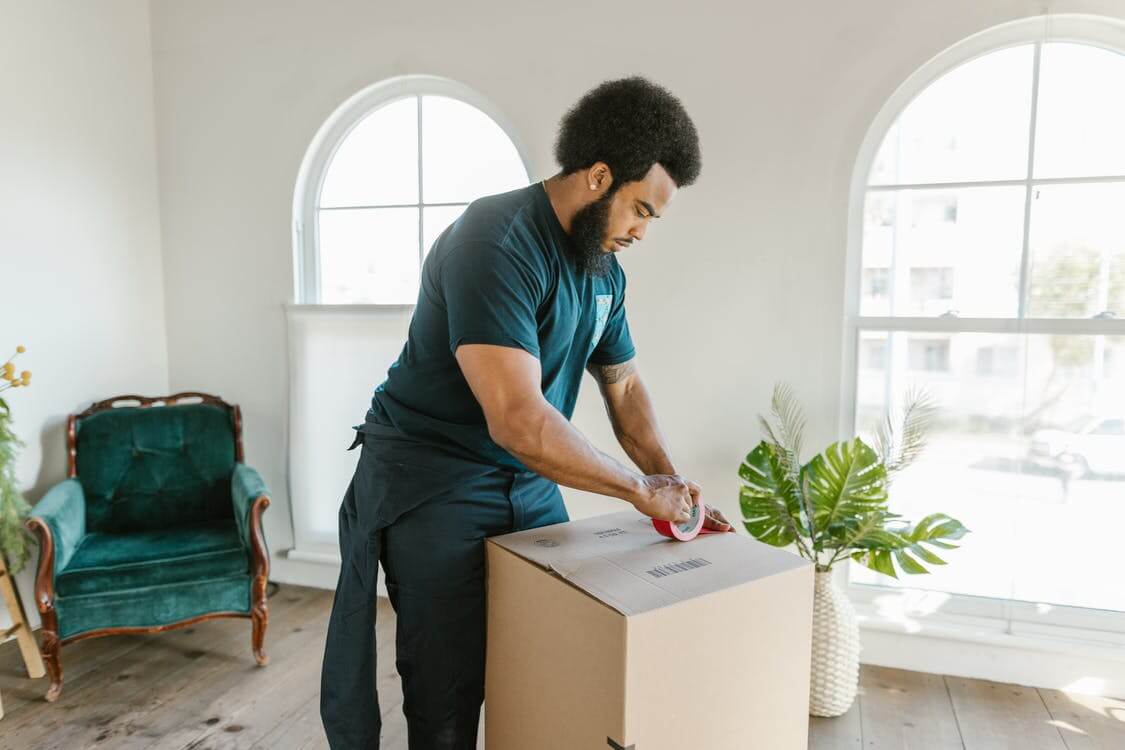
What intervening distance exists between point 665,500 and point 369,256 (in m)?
2.10

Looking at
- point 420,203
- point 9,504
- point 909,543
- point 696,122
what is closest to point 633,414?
point 909,543

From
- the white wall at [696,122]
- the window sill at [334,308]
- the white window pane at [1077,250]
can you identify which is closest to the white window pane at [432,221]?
the window sill at [334,308]

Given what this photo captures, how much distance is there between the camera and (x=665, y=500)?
1229mm

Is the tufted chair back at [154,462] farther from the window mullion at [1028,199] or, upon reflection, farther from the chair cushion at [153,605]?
the window mullion at [1028,199]

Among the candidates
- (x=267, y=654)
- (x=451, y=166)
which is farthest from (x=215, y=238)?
(x=267, y=654)

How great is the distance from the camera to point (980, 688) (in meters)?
2.28

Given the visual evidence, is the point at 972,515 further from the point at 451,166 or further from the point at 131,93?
the point at 131,93

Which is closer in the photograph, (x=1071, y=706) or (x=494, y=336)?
(x=494, y=336)

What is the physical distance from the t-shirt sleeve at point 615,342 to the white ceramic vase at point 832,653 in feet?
3.31

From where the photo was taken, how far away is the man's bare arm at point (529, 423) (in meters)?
1.13

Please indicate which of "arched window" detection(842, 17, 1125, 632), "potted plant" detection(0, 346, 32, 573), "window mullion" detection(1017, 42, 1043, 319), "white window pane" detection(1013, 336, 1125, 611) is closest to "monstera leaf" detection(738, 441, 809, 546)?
"arched window" detection(842, 17, 1125, 632)

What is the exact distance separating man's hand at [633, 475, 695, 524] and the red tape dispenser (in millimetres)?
26

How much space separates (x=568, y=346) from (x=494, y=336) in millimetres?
267

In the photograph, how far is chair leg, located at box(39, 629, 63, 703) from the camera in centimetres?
215
